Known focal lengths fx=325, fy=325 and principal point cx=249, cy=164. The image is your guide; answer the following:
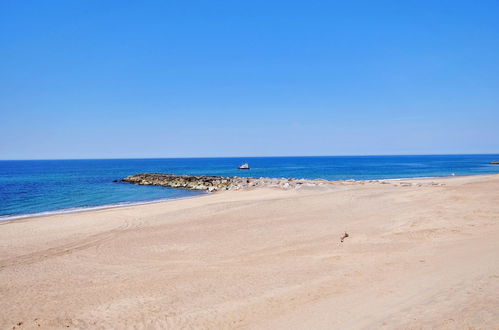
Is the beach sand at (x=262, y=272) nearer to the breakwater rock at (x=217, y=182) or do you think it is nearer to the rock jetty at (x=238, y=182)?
the rock jetty at (x=238, y=182)

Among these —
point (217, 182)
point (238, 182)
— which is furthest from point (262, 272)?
point (217, 182)

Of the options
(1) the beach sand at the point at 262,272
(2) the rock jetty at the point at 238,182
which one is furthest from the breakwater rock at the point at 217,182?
(1) the beach sand at the point at 262,272

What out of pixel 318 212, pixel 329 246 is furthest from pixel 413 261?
pixel 318 212

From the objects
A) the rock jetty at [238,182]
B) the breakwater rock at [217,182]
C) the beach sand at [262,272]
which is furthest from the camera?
the breakwater rock at [217,182]

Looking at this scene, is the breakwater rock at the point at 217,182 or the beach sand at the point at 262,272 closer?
the beach sand at the point at 262,272

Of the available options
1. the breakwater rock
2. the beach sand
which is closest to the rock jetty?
the breakwater rock

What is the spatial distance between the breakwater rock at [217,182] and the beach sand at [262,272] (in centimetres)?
2035

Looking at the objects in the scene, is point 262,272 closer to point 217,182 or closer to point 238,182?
point 238,182

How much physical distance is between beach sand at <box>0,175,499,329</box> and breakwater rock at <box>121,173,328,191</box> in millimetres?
20347

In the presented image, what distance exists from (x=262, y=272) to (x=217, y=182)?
128ft

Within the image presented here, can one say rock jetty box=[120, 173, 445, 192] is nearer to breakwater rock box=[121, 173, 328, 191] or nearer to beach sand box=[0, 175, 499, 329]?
breakwater rock box=[121, 173, 328, 191]

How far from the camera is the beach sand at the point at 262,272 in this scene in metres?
7.12

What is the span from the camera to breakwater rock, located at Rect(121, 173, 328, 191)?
1560 inches

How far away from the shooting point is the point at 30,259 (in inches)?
491
